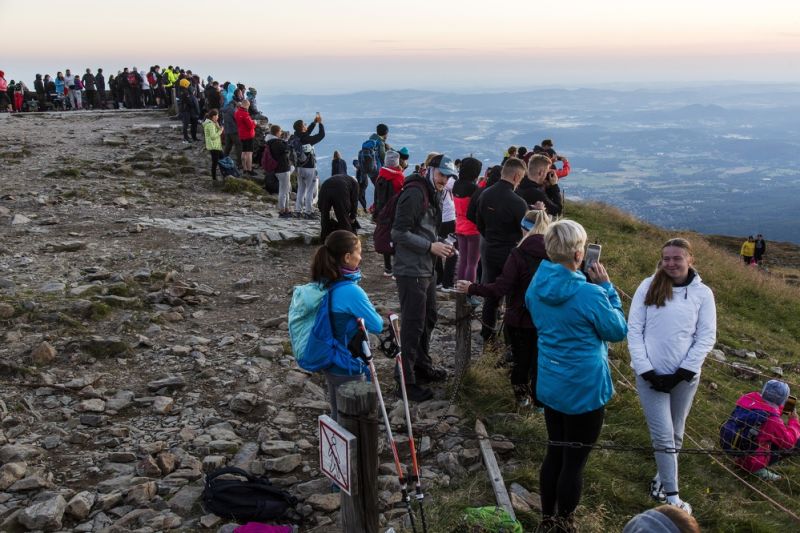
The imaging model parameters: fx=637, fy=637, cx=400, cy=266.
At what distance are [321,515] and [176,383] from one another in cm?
273

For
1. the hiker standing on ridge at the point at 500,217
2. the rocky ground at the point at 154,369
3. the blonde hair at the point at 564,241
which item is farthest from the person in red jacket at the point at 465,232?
the blonde hair at the point at 564,241

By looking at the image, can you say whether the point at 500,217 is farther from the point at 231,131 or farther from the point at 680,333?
the point at 231,131

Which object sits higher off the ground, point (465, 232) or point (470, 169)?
point (470, 169)

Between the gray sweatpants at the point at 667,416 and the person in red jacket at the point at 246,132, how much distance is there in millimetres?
14062

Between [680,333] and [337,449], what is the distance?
2805 mm

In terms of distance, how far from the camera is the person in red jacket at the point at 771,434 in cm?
591

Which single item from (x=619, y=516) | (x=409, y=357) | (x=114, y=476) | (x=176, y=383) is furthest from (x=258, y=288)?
(x=619, y=516)

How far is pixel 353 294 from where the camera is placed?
14.9 feet

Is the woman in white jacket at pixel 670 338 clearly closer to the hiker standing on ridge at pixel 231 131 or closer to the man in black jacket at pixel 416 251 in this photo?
the man in black jacket at pixel 416 251

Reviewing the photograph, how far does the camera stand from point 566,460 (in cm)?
425

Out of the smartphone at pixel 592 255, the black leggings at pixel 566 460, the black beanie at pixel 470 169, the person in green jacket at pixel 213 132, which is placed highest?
the person in green jacket at pixel 213 132

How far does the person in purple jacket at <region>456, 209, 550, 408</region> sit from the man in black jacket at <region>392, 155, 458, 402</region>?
22.0 inches

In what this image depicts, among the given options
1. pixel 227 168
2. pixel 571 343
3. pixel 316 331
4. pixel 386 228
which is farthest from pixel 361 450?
pixel 227 168

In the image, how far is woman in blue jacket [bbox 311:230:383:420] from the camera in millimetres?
4512
